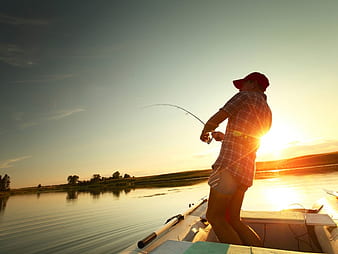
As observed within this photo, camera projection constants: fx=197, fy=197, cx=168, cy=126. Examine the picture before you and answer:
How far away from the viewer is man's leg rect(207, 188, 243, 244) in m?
2.19

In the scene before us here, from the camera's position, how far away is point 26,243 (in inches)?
327

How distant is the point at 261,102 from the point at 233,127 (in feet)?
1.55

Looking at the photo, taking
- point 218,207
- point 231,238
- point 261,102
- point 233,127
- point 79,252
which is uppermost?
point 261,102

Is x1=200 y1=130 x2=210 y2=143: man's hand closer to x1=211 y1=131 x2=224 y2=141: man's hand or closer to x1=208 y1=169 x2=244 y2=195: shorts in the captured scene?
x1=211 y1=131 x2=224 y2=141: man's hand

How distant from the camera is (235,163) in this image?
7.18 ft

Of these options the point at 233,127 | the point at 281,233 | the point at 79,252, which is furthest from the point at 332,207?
the point at 79,252

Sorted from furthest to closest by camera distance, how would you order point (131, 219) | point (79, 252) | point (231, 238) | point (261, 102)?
point (131, 219), point (79, 252), point (261, 102), point (231, 238)

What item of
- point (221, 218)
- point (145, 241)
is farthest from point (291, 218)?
point (145, 241)

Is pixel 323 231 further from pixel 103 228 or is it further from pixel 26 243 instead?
pixel 26 243

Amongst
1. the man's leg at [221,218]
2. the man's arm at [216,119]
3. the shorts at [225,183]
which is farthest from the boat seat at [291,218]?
the man's arm at [216,119]

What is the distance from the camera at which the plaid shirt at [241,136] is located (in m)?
2.21

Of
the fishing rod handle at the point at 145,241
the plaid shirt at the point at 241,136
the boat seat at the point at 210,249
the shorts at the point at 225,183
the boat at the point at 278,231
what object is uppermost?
the plaid shirt at the point at 241,136

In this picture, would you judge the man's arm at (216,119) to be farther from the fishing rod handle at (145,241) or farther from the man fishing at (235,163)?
the fishing rod handle at (145,241)

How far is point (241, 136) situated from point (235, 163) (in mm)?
319
